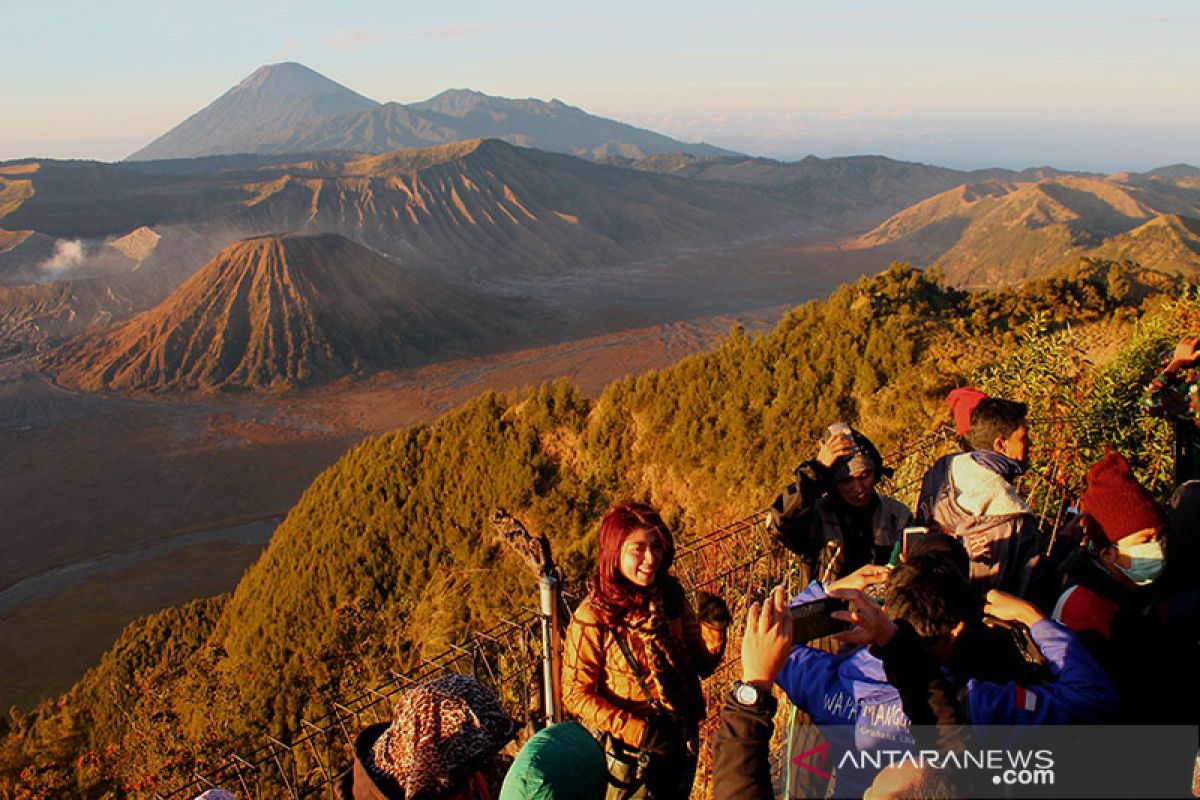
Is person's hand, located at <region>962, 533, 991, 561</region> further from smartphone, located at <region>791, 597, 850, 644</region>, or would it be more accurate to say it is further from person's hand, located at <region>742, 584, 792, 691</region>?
person's hand, located at <region>742, 584, 792, 691</region>

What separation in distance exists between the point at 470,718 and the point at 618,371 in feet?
106

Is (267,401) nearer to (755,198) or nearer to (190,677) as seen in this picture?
(190,677)

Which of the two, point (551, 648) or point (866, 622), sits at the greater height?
point (866, 622)

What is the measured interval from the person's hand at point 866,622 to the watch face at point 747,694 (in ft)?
0.88

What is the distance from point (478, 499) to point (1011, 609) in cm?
A: 1056

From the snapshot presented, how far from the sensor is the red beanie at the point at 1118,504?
2.64 meters

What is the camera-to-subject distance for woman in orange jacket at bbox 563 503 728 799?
7.97 feet

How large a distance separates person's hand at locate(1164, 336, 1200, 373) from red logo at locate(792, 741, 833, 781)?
386 centimetres

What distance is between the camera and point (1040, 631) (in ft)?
6.98

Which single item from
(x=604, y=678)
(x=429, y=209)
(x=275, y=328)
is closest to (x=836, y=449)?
(x=604, y=678)

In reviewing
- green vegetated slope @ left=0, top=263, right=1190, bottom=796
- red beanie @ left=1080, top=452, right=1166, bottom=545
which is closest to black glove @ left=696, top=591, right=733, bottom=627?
red beanie @ left=1080, top=452, right=1166, bottom=545

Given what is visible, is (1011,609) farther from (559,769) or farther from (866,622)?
(559,769)

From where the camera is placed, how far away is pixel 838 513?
3.27 m

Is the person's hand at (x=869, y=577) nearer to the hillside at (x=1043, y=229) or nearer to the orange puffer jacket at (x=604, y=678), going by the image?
the orange puffer jacket at (x=604, y=678)
